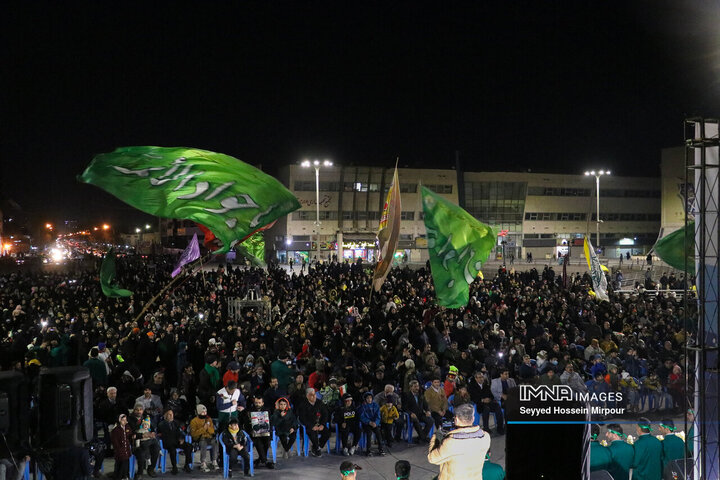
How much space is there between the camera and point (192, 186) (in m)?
10.6

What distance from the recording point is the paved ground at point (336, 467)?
870 centimetres

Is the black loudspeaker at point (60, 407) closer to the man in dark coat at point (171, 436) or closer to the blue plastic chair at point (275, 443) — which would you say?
the man in dark coat at point (171, 436)

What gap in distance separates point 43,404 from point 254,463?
4528mm

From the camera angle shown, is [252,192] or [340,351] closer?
[252,192]

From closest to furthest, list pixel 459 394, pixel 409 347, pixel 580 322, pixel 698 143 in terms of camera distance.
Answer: pixel 698 143 < pixel 459 394 < pixel 409 347 < pixel 580 322

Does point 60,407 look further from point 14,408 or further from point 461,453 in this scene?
point 461,453

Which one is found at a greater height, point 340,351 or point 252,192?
point 252,192

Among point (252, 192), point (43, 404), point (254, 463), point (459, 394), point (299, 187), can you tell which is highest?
point (299, 187)

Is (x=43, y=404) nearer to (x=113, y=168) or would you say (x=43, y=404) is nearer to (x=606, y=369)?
(x=113, y=168)

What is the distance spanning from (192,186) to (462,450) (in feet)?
23.1

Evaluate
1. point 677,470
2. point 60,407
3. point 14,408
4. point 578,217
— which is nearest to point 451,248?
point 677,470

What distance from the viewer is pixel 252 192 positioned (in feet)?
35.6

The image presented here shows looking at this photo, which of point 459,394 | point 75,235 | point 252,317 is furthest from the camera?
point 75,235

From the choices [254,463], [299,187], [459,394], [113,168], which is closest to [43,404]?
[254,463]
